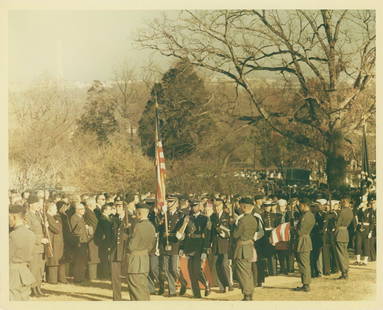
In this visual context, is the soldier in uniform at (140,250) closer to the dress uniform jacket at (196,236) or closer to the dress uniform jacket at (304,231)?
the dress uniform jacket at (196,236)

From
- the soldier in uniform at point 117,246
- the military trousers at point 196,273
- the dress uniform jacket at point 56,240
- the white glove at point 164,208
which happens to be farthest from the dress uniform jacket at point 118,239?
the military trousers at point 196,273

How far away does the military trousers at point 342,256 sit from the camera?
11750mm

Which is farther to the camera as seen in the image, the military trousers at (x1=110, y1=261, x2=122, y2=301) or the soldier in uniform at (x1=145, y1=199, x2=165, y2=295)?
the soldier in uniform at (x1=145, y1=199, x2=165, y2=295)

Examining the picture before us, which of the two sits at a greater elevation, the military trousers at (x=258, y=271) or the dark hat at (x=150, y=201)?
the dark hat at (x=150, y=201)

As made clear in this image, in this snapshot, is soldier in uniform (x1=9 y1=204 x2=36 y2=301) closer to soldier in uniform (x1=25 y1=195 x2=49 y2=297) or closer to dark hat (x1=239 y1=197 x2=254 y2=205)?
soldier in uniform (x1=25 y1=195 x2=49 y2=297)

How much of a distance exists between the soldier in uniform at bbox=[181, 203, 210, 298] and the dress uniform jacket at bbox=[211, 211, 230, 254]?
15 centimetres

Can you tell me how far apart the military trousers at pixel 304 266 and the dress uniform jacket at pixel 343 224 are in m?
0.72

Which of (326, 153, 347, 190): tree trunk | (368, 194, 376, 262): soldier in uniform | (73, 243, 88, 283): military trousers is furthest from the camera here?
(326, 153, 347, 190): tree trunk

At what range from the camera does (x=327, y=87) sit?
479 inches

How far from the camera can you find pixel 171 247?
1116 cm

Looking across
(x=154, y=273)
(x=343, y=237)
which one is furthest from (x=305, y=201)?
(x=154, y=273)

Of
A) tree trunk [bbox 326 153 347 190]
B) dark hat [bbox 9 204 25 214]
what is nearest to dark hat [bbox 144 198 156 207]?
dark hat [bbox 9 204 25 214]

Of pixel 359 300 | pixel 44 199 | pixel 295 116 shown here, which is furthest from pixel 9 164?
pixel 359 300

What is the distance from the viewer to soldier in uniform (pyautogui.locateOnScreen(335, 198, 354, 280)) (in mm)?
11766
